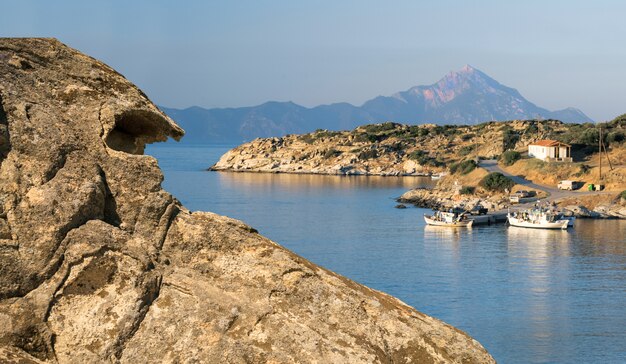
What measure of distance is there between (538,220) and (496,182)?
22919 millimetres

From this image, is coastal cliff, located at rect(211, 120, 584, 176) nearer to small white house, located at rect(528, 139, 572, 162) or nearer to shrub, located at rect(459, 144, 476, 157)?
shrub, located at rect(459, 144, 476, 157)

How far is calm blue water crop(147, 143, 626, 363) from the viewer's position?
141 ft

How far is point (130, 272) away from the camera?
337 inches

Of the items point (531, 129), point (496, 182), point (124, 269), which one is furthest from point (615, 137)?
point (124, 269)

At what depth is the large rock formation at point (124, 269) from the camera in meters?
8.30

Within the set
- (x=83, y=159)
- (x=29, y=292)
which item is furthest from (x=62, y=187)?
(x=29, y=292)

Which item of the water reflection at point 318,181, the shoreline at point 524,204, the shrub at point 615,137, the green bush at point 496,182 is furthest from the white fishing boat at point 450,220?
the water reflection at point 318,181

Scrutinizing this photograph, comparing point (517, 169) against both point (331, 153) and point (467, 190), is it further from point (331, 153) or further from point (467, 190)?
point (331, 153)

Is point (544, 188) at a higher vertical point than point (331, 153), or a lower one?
lower

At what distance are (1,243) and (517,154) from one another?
12157 centimetres

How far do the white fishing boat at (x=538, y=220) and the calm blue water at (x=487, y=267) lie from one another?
1.09 m

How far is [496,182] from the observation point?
364 feet

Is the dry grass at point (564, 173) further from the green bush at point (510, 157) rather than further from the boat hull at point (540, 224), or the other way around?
the boat hull at point (540, 224)

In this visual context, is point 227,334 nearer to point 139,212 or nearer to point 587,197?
point 139,212
